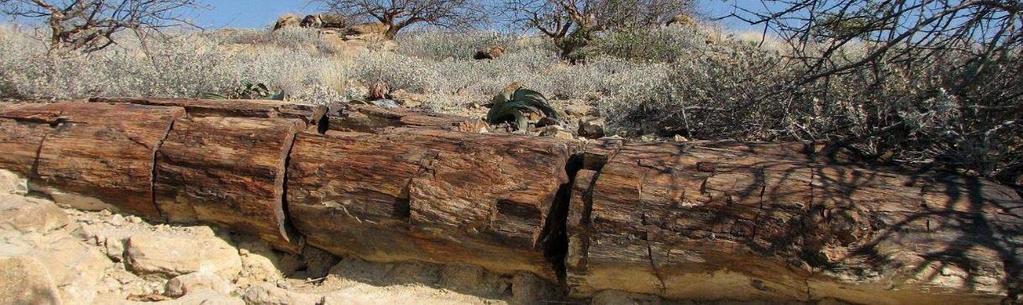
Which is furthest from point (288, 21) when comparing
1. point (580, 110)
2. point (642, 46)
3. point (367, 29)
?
point (580, 110)

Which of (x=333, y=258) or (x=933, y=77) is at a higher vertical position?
(x=933, y=77)

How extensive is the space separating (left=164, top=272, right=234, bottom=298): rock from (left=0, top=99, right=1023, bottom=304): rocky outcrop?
0.07 m

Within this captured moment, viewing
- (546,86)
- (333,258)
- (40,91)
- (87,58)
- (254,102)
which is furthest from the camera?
(546,86)

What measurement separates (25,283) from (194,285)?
1.94 feet

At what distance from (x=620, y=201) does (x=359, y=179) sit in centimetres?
107

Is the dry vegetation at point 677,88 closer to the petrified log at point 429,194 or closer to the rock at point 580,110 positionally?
the rock at point 580,110

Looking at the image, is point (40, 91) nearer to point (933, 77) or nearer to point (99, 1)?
point (99, 1)

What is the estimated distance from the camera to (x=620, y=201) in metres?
2.93

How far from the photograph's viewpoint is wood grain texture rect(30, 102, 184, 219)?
12.3 feet

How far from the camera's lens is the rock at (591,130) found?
5223 millimetres

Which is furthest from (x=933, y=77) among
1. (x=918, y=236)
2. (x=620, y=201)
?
(x=620, y=201)

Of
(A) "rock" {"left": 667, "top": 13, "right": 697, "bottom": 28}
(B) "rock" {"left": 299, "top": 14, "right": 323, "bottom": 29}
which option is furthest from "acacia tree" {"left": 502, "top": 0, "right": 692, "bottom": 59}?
(B) "rock" {"left": 299, "top": 14, "right": 323, "bottom": 29}

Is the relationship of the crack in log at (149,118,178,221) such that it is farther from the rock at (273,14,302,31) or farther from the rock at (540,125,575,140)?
the rock at (273,14,302,31)

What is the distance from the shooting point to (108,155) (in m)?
3.79
